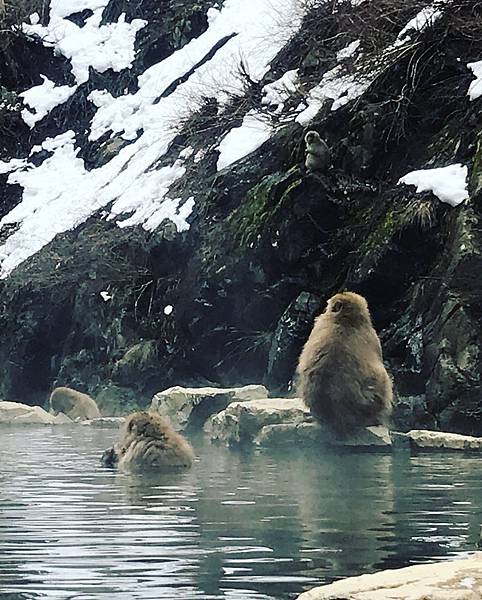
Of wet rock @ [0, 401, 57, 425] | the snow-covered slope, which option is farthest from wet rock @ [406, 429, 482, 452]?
wet rock @ [0, 401, 57, 425]

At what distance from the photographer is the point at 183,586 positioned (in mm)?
5457

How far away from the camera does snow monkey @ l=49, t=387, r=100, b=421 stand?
69.8 feet

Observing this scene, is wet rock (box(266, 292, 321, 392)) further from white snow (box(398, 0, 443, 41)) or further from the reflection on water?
the reflection on water

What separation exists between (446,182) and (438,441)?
4.71m

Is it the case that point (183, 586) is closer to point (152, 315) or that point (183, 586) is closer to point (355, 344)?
point (355, 344)

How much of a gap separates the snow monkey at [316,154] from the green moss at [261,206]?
1.22 ft

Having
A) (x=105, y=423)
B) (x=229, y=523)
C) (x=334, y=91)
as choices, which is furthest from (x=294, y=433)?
(x=334, y=91)

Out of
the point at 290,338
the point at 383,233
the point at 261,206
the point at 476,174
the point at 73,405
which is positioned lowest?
the point at 73,405

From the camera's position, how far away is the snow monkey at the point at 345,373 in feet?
43.2

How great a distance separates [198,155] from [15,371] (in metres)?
5.78

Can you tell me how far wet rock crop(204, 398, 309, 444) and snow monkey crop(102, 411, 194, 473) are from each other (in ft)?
6.88

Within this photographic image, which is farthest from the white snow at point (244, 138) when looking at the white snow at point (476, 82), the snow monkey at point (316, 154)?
the white snow at point (476, 82)

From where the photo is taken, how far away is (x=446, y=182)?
16.5m

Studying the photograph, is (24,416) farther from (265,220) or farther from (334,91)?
(334,91)
